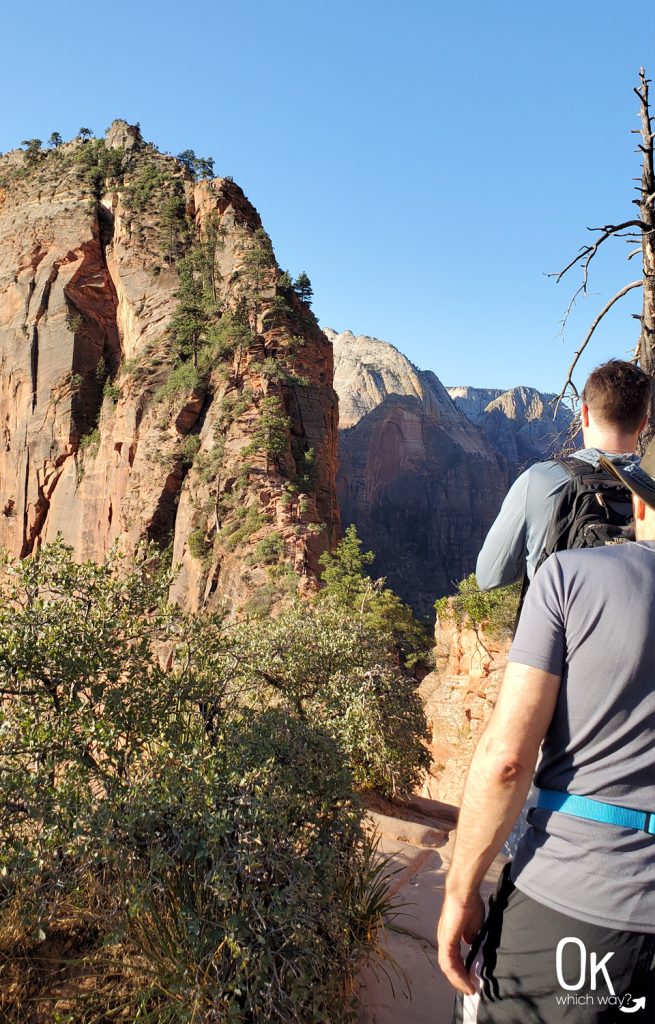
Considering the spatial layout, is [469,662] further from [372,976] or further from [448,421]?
[448,421]

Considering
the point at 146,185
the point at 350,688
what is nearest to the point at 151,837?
the point at 350,688

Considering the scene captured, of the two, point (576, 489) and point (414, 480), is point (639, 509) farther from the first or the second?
point (414, 480)

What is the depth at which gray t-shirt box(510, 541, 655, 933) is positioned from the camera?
1.55 meters

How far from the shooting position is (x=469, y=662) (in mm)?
15938

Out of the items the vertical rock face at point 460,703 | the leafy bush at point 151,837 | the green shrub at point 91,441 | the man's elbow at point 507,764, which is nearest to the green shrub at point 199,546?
the vertical rock face at point 460,703

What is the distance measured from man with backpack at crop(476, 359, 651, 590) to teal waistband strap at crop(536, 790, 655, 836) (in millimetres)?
761

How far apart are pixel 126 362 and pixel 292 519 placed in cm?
1699

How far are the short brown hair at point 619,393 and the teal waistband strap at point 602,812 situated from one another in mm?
1254

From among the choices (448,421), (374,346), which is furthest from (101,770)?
(374,346)

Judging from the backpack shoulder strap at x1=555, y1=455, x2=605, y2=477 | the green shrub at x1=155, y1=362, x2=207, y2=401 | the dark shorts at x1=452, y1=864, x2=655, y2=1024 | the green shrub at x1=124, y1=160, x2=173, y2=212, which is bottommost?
the dark shorts at x1=452, y1=864, x2=655, y2=1024

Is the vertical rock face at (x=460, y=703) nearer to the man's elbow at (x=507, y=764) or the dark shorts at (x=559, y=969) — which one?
the dark shorts at (x=559, y=969)

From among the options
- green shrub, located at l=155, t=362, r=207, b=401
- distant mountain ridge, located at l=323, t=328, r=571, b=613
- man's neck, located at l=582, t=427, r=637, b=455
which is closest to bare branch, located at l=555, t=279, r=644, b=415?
man's neck, located at l=582, t=427, r=637, b=455

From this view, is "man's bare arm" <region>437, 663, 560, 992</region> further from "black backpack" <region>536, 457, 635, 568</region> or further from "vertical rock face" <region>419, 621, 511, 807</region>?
"vertical rock face" <region>419, 621, 511, 807</region>

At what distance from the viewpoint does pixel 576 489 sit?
6.70 feet
